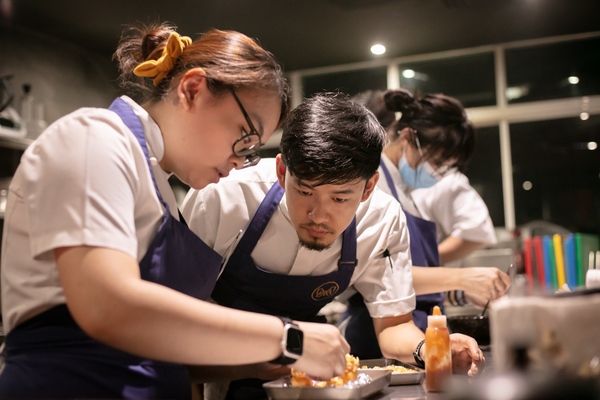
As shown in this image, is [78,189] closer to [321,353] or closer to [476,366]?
[321,353]

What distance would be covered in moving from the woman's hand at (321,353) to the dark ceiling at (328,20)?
326 cm

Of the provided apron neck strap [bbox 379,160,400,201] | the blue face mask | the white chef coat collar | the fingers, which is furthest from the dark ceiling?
the fingers

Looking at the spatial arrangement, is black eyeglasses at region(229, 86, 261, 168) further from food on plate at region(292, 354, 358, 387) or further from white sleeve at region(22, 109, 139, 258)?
food on plate at region(292, 354, 358, 387)

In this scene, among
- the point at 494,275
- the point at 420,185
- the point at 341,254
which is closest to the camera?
the point at 341,254

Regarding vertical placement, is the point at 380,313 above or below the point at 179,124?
below

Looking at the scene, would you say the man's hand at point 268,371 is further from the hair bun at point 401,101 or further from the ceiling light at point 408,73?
the ceiling light at point 408,73

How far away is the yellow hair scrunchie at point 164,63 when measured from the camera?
1165 mm

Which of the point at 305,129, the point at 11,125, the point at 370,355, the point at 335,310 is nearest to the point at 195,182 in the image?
the point at 305,129

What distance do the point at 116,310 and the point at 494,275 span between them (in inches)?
69.1

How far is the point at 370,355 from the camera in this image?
6.31 feet

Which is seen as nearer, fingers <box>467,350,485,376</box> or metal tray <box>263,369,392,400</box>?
metal tray <box>263,369,392,400</box>

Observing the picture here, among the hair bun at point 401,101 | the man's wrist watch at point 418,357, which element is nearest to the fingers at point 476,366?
the man's wrist watch at point 418,357

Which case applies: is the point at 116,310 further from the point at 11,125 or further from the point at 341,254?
the point at 11,125

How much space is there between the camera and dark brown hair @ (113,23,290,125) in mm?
1133
